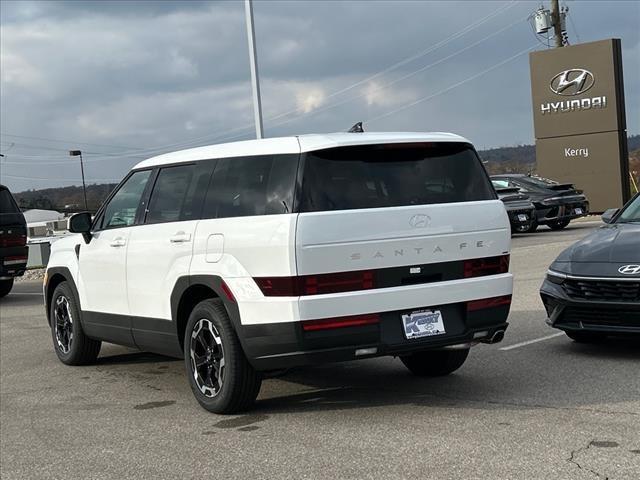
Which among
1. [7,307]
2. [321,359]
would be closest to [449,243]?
[321,359]

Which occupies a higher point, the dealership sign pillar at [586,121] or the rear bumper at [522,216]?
the dealership sign pillar at [586,121]

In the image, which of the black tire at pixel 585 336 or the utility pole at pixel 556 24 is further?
the utility pole at pixel 556 24

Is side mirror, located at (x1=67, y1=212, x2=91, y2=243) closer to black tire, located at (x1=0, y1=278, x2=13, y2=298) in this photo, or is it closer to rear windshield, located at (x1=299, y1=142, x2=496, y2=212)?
rear windshield, located at (x1=299, y1=142, x2=496, y2=212)

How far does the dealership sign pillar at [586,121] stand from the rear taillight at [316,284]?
28.2 metres

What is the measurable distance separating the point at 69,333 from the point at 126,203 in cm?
189

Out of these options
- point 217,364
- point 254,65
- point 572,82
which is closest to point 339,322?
point 217,364

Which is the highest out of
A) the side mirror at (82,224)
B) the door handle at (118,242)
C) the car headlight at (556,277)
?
the side mirror at (82,224)

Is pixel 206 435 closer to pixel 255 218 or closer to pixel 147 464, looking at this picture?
pixel 147 464

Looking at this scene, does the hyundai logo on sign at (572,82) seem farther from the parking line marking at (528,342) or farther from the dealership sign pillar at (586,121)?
the parking line marking at (528,342)

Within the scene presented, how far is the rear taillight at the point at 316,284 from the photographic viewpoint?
5418 millimetres

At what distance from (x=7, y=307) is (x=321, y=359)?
11.1m

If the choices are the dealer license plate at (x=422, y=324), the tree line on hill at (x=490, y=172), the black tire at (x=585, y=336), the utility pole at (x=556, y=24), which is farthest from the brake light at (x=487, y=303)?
the utility pole at (x=556, y=24)

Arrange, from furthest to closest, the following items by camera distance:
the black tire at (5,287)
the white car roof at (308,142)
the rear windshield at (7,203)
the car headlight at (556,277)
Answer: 1. the black tire at (5,287)
2. the rear windshield at (7,203)
3. the car headlight at (556,277)
4. the white car roof at (308,142)

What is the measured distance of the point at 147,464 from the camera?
199 inches
